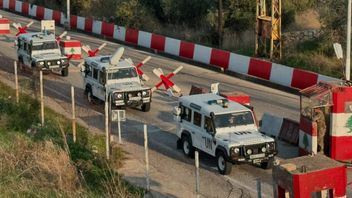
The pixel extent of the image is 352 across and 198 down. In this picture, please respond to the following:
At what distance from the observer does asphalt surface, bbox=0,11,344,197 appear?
15.4m

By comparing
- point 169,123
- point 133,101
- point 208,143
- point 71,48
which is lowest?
point 169,123

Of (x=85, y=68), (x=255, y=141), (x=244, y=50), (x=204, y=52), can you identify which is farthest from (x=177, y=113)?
Result: (x=244, y=50)

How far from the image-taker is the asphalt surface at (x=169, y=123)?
1538 cm

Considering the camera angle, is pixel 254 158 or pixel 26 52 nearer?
pixel 254 158

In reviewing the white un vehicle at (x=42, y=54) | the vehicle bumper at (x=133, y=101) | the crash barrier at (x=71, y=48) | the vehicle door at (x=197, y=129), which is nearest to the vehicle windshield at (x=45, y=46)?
the white un vehicle at (x=42, y=54)

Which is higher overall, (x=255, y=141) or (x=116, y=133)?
(x=255, y=141)

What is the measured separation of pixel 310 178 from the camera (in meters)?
11.4

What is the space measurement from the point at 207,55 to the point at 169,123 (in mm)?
11914

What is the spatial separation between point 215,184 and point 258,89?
12.8m

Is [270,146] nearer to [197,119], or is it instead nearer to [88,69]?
[197,119]

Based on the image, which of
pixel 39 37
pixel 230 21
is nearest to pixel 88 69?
pixel 39 37

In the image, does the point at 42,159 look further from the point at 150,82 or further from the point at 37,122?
the point at 150,82

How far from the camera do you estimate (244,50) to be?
118ft

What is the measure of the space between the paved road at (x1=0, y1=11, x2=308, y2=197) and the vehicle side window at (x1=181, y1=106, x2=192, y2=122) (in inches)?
41.8
